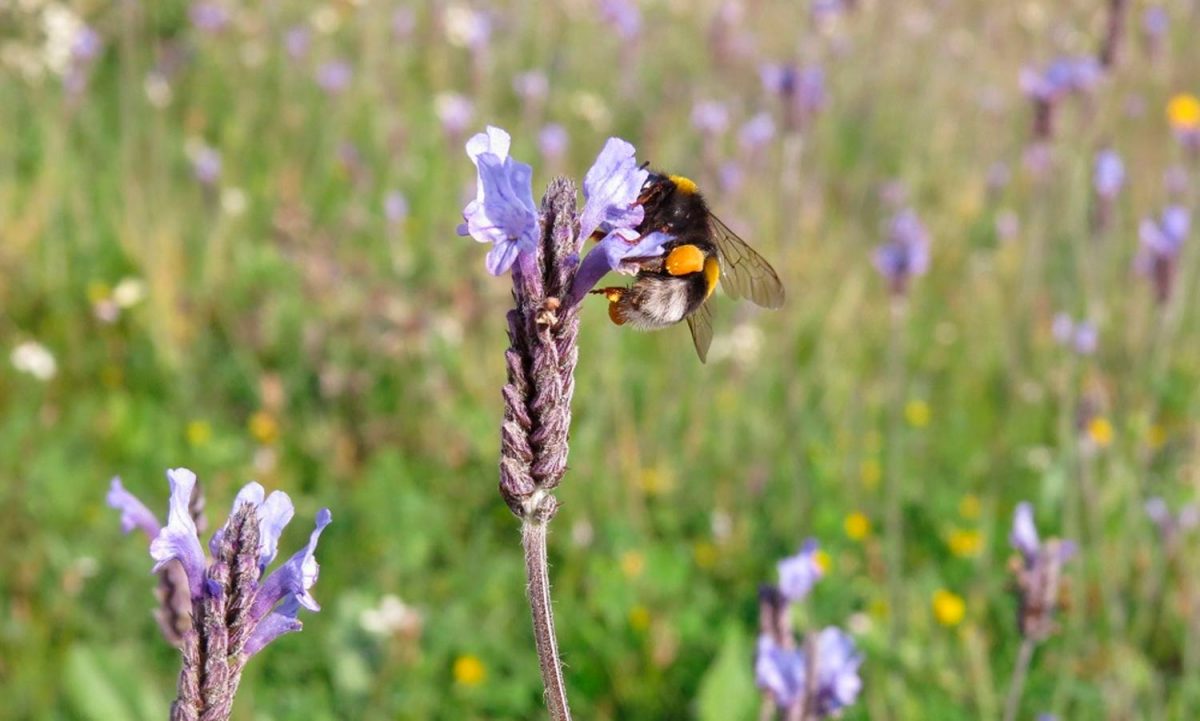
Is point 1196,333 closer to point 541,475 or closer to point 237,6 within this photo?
point 541,475

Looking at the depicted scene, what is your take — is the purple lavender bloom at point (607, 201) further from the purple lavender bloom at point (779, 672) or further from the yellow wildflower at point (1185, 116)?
the yellow wildflower at point (1185, 116)

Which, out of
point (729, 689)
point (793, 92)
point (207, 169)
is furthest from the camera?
point (207, 169)

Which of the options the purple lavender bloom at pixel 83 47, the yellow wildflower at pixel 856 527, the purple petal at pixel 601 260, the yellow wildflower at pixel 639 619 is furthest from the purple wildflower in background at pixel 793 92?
the purple lavender bloom at pixel 83 47

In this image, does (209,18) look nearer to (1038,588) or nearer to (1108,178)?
(1108,178)

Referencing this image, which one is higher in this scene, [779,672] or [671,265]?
[671,265]

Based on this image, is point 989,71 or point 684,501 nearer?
point 684,501

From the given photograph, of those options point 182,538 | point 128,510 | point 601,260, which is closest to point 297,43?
point 128,510

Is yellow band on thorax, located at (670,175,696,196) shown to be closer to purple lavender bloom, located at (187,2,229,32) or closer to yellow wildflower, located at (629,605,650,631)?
yellow wildflower, located at (629,605,650,631)

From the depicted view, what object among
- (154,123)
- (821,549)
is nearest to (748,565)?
(821,549)
